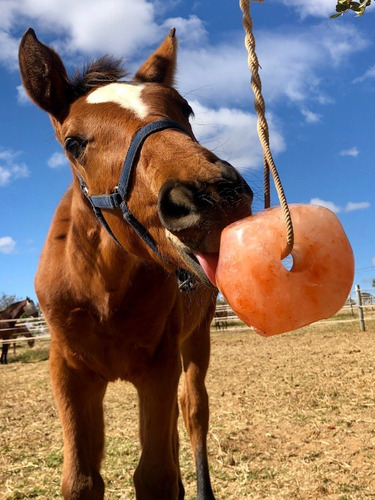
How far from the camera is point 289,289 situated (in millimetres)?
1400

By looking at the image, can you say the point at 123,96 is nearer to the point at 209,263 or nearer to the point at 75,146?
the point at 75,146

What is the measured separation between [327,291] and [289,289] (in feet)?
0.38

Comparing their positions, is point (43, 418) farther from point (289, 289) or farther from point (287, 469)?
point (289, 289)

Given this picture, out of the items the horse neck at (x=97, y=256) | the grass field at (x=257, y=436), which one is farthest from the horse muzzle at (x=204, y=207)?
the grass field at (x=257, y=436)

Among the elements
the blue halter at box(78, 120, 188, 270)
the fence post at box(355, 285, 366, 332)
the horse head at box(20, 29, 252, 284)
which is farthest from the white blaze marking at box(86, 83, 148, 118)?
the fence post at box(355, 285, 366, 332)

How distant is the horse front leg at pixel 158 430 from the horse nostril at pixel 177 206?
1.51 metres

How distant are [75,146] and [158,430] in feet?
5.70

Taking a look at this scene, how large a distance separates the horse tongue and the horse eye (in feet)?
3.41

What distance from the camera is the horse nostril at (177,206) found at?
5.13 feet

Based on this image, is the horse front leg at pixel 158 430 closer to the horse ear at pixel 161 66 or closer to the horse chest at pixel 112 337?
the horse chest at pixel 112 337

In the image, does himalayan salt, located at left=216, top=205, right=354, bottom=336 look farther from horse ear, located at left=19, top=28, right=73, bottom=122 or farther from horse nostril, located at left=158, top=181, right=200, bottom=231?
horse ear, located at left=19, top=28, right=73, bottom=122

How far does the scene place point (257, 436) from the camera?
5.22 metres

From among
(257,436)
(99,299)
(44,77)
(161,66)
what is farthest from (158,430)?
(257,436)

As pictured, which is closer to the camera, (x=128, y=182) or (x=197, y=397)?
(x=128, y=182)
